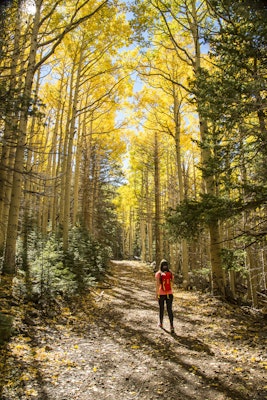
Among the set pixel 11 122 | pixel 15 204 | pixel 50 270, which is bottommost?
pixel 50 270

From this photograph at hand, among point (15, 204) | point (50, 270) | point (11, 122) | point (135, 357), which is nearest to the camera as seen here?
point (135, 357)

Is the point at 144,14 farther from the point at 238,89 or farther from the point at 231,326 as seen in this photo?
the point at 231,326

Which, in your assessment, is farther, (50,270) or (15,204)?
(15,204)

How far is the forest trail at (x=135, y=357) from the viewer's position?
10.5 feet

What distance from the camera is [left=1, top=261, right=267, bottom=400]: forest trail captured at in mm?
3213

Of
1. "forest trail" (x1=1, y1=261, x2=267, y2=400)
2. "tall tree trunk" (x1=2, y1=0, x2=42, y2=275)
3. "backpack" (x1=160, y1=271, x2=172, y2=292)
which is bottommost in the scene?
"forest trail" (x1=1, y1=261, x2=267, y2=400)

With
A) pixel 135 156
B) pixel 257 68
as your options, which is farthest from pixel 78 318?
pixel 135 156

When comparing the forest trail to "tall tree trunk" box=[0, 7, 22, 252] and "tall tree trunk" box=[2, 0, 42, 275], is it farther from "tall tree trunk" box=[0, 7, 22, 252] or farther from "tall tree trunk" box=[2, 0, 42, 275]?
"tall tree trunk" box=[0, 7, 22, 252]

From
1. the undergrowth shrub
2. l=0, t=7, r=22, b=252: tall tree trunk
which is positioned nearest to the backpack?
the undergrowth shrub

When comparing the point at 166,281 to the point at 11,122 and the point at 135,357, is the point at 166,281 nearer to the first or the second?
the point at 135,357

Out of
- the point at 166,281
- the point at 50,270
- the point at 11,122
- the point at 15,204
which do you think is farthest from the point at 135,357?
the point at 15,204

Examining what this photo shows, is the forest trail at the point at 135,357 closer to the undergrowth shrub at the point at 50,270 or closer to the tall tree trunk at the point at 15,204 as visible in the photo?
the undergrowth shrub at the point at 50,270

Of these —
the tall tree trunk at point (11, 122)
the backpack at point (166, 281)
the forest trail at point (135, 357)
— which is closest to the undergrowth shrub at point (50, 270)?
the forest trail at point (135, 357)

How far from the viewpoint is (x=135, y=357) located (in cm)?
430
